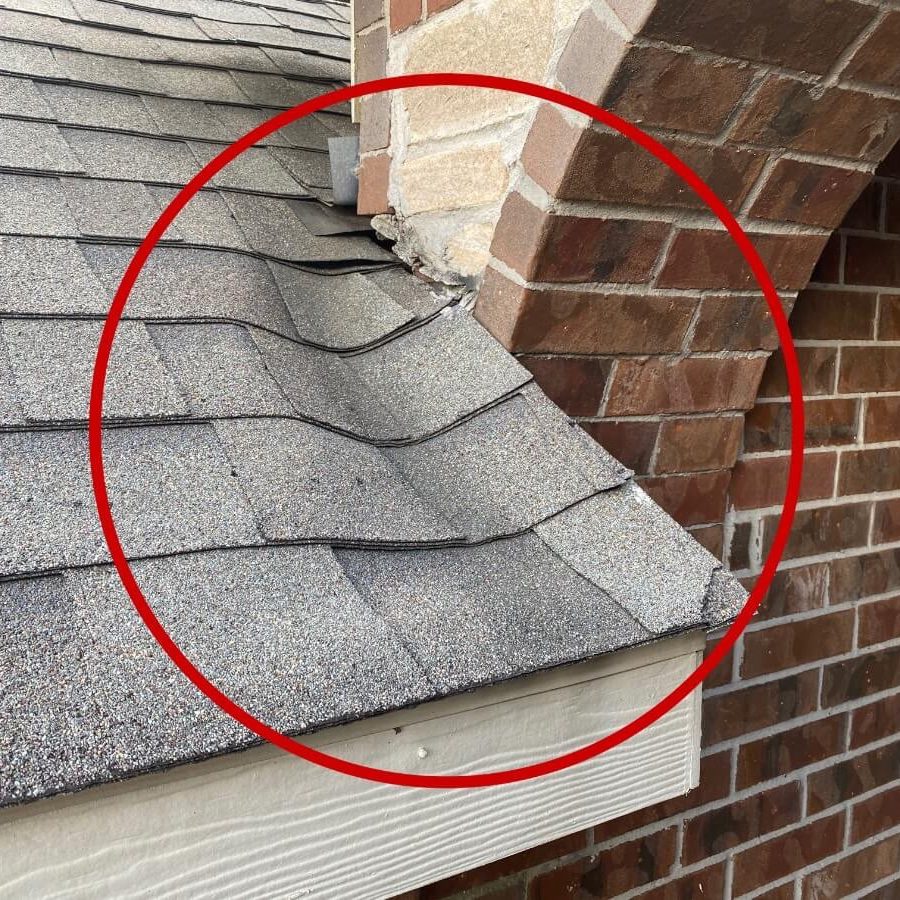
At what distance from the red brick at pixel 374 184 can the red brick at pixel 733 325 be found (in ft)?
1.75

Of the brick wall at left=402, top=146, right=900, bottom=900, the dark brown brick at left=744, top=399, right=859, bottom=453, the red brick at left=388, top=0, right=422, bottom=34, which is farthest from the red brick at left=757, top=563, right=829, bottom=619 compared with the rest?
the red brick at left=388, top=0, right=422, bottom=34

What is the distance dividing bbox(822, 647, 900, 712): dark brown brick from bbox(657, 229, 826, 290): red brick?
0.94 m

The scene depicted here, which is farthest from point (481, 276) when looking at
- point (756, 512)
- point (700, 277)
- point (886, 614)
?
point (886, 614)

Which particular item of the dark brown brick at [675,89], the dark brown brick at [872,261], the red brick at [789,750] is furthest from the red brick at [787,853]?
the dark brown brick at [675,89]

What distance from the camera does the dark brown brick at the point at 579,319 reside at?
1033 millimetres

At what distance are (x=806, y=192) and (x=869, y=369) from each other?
65 centimetres

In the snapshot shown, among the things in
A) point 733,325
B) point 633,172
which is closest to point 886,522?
point 733,325

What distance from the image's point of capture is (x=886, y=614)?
5.79 ft

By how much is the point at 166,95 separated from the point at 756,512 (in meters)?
1.34

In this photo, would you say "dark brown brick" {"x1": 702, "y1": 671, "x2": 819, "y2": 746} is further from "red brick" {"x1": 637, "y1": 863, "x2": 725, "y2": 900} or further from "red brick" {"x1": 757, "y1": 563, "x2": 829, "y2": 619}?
"red brick" {"x1": 637, "y1": 863, "x2": 725, "y2": 900}

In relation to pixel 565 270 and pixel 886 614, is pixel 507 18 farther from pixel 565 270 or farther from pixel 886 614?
pixel 886 614

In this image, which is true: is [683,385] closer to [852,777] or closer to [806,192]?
[806,192]

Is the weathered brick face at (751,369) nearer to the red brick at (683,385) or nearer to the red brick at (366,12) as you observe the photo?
the red brick at (683,385)

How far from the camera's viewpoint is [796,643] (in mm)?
1630
